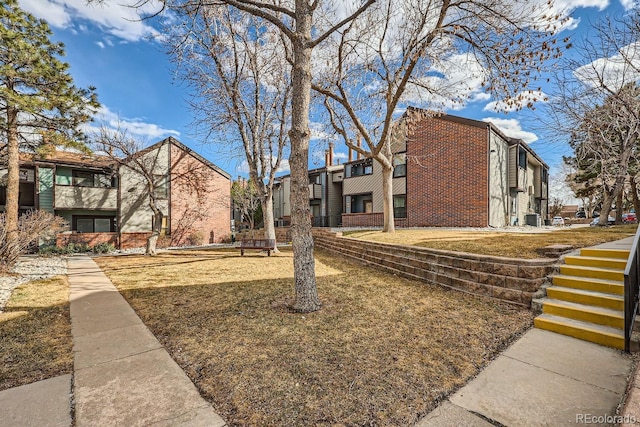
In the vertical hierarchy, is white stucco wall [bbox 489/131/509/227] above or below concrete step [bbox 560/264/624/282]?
above

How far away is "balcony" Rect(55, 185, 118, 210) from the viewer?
55.8 feet

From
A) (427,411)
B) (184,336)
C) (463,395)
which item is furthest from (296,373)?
(184,336)

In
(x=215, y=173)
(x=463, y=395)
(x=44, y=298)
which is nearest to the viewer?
(x=463, y=395)

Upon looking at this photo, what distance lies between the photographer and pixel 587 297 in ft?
13.5

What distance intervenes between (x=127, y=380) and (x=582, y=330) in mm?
5541

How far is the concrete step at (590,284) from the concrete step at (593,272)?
3.8 inches

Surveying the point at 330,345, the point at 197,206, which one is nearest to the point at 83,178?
the point at 197,206

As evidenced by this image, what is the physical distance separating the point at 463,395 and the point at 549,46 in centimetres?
720

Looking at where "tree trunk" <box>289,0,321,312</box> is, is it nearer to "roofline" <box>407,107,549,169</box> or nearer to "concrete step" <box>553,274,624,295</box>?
"concrete step" <box>553,274,624,295</box>

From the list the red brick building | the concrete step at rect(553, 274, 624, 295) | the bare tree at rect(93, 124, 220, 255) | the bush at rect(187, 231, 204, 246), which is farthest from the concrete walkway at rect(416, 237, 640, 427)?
the bush at rect(187, 231, 204, 246)

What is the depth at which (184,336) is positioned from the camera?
3846 mm

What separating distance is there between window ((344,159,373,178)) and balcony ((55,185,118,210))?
17.5 metres

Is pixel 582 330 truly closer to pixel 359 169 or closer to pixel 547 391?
pixel 547 391

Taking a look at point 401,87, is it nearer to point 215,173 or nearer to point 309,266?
point 309,266
